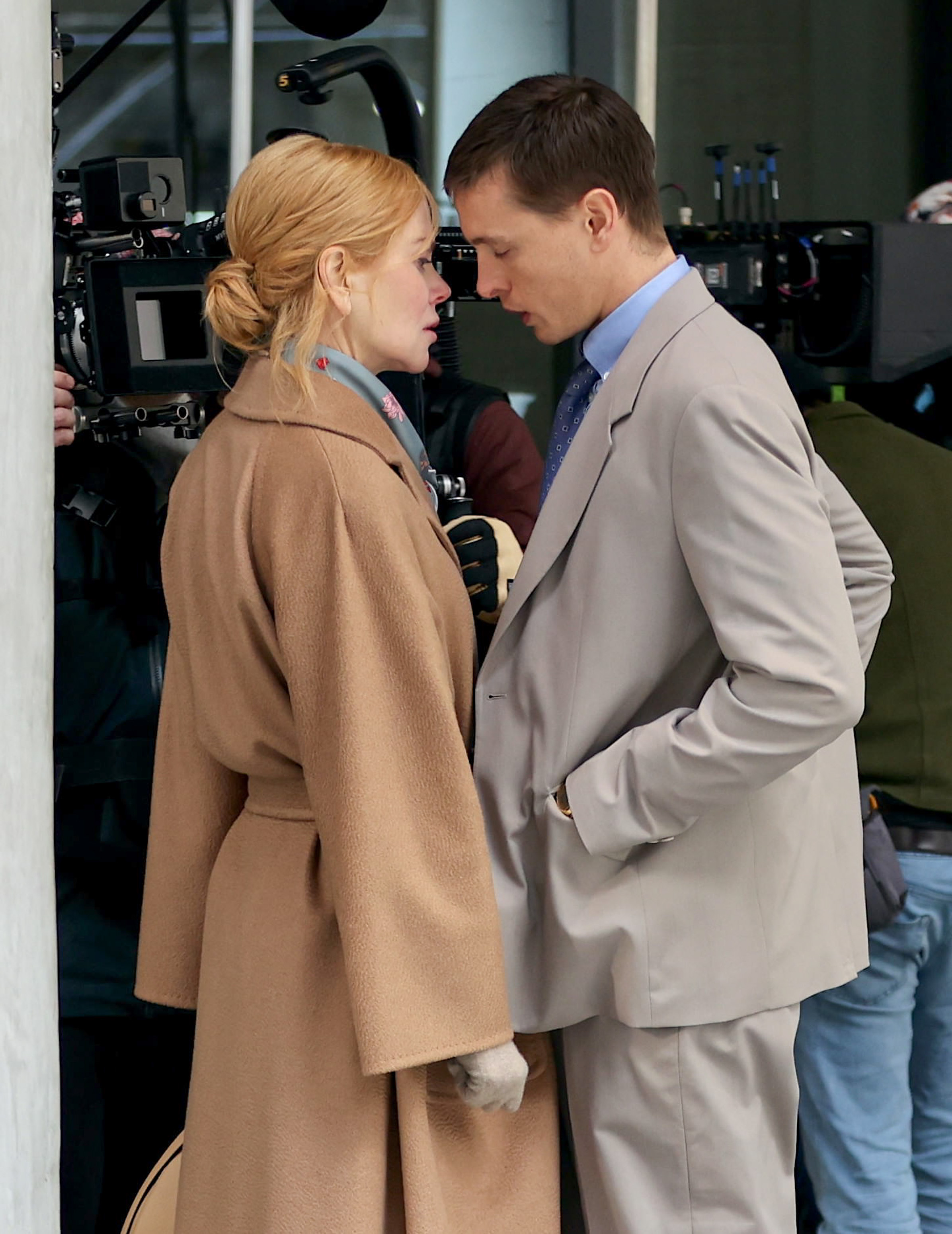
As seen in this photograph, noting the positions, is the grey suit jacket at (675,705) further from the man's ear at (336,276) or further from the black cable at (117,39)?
the black cable at (117,39)

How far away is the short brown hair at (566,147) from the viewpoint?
58.1 inches

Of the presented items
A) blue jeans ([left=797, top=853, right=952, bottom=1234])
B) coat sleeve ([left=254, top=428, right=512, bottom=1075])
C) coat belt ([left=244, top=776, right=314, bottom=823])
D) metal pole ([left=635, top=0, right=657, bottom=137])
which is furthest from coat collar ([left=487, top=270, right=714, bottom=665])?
metal pole ([left=635, top=0, right=657, bottom=137])

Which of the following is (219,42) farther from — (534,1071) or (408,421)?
(534,1071)

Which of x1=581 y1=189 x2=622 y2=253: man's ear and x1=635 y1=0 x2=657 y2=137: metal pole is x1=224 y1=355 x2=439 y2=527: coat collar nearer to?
x1=581 y1=189 x2=622 y2=253: man's ear

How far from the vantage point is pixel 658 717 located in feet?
4.70

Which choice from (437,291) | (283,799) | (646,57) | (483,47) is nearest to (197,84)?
(483,47)

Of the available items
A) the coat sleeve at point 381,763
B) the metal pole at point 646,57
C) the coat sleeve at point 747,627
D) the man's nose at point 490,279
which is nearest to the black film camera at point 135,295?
the man's nose at point 490,279

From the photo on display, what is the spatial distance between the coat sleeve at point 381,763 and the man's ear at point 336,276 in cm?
17

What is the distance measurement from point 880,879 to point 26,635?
1251mm

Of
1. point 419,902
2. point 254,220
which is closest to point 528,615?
point 419,902

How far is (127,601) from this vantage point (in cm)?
203

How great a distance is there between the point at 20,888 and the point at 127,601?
34.7 inches

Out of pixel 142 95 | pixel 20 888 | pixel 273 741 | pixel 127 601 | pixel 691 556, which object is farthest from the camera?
pixel 142 95

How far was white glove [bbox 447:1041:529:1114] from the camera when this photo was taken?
1358 mm
